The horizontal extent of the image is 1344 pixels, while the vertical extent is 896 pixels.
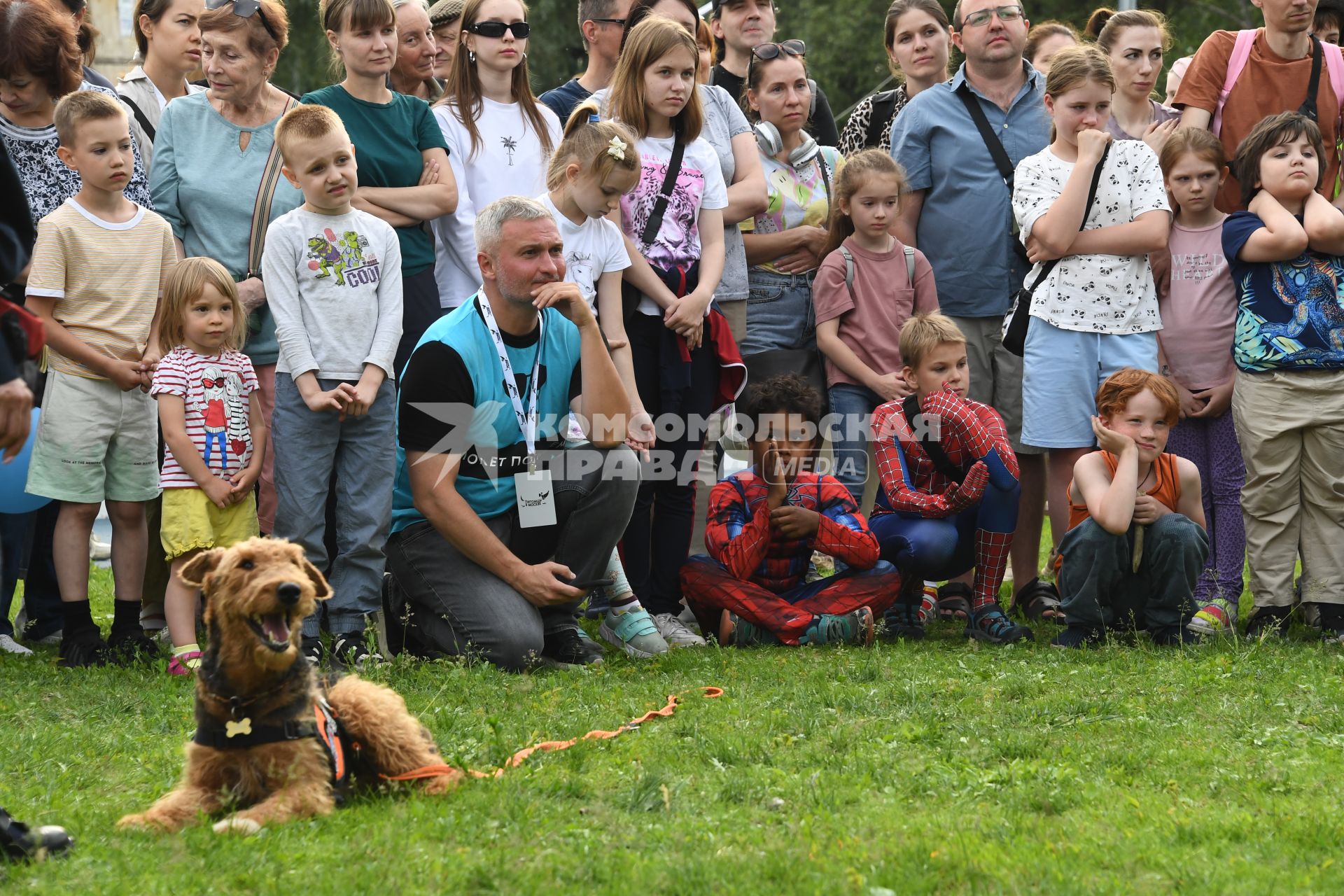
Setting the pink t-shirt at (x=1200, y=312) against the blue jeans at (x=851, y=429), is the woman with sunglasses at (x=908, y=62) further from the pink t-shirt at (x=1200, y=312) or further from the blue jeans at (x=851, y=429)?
the pink t-shirt at (x=1200, y=312)

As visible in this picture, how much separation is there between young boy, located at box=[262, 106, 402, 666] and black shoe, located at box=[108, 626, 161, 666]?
0.85m

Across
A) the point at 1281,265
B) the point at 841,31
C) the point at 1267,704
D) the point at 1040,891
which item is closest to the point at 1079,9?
the point at 841,31

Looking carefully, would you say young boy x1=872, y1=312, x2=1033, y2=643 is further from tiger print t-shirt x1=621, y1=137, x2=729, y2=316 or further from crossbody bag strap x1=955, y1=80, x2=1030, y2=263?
tiger print t-shirt x1=621, y1=137, x2=729, y2=316

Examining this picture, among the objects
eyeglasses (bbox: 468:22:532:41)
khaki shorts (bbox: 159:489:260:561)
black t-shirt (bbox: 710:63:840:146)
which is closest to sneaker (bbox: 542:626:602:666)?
khaki shorts (bbox: 159:489:260:561)

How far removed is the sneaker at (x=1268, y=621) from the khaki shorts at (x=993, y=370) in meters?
1.50

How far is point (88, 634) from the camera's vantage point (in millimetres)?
6355

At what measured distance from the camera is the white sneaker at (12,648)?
673cm

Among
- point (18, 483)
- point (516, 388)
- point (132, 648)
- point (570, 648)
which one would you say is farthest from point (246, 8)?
point (570, 648)

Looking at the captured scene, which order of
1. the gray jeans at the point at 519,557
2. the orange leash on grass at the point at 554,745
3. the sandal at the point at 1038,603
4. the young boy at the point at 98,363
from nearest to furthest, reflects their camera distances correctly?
the orange leash on grass at the point at 554,745 → the gray jeans at the point at 519,557 → the young boy at the point at 98,363 → the sandal at the point at 1038,603

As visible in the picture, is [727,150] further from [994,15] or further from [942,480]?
[942,480]

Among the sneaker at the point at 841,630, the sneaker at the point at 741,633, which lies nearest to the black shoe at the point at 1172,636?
the sneaker at the point at 841,630

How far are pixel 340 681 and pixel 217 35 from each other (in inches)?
144

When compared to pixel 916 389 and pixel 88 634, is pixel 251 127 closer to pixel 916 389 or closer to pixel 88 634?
pixel 88 634

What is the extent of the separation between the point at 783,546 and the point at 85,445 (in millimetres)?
3132
